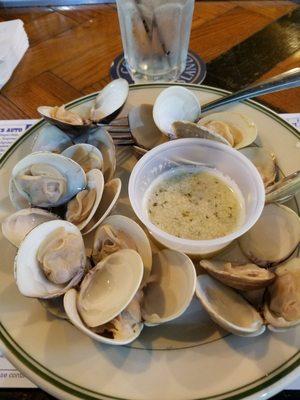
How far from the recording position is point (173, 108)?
0.84 meters

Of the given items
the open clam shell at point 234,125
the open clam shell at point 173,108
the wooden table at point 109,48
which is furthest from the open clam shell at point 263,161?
the wooden table at point 109,48

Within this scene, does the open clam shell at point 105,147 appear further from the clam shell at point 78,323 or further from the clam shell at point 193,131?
the clam shell at point 78,323

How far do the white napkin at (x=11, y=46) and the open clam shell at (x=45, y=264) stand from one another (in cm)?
67

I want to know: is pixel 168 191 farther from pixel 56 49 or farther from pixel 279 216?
pixel 56 49

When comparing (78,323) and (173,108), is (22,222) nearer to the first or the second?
(78,323)

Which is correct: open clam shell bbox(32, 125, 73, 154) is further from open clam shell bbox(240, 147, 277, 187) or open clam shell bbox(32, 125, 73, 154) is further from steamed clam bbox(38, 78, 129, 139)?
open clam shell bbox(240, 147, 277, 187)

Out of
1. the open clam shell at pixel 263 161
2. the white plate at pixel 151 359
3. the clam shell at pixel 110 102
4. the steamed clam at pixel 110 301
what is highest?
the clam shell at pixel 110 102

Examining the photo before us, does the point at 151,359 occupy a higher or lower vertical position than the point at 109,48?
lower

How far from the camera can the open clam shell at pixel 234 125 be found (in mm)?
820

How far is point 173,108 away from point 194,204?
0.72 feet

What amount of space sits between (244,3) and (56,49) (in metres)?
0.63

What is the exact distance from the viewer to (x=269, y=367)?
54 cm

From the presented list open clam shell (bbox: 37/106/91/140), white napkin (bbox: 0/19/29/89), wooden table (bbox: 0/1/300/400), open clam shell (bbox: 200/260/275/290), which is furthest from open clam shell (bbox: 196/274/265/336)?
white napkin (bbox: 0/19/29/89)

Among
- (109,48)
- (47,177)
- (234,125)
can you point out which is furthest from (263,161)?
(109,48)
